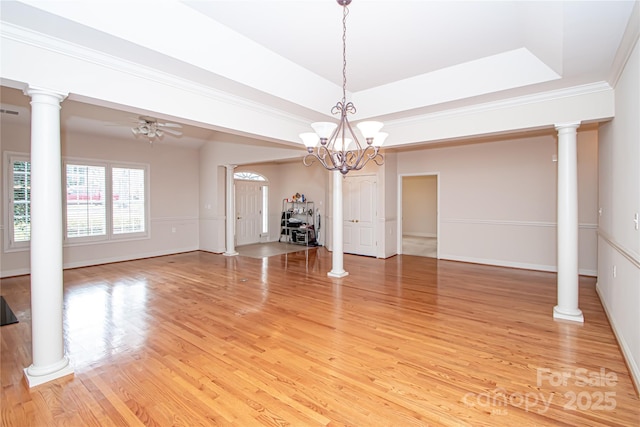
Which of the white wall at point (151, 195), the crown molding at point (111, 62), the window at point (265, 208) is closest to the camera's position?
the crown molding at point (111, 62)

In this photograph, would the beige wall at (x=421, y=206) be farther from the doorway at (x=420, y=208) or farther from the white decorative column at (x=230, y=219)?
the white decorative column at (x=230, y=219)

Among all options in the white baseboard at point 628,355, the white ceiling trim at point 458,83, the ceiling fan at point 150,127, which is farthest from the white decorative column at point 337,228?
the white baseboard at point 628,355

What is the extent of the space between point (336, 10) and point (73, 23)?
1.97 meters

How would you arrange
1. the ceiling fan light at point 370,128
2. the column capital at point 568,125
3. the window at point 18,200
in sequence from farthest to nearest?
the window at point 18,200 < the column capital at point 568,125 < the ceiling fan light at point 370,128

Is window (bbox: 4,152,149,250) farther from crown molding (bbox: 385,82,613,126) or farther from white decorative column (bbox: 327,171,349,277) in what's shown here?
crown molding (bbox: 385,82,613,126)

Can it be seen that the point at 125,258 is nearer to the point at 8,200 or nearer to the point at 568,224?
the point at 8,200

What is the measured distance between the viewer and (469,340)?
318 cm

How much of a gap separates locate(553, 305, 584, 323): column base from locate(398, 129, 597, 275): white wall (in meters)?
2.73

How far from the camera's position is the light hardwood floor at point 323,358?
6.98ft

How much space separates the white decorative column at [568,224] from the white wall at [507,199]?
2.68m

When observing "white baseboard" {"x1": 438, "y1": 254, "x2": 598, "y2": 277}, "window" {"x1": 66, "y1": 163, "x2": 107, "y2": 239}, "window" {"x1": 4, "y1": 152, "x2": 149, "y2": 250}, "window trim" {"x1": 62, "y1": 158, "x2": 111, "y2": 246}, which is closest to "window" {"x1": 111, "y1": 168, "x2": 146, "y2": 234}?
"window" {"x1": 4, "y1": 152, "x2": 149, "y2": 250}

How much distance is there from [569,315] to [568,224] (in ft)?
3.48

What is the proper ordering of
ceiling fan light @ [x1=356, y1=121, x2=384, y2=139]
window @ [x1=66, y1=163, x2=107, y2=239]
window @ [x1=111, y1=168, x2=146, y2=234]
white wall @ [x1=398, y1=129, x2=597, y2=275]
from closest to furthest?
ceiling fan light @ [x1=356, y1=121, x2=384, y2=139] → white wall @ [x1=398, y1=129, x2=597, y2=275] → window @ [x1=66, y1=163, x2=107, y2=239] → window @ [x1=111, y1=168, x2=146, y2=234]

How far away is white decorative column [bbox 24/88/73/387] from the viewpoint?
244 cm
